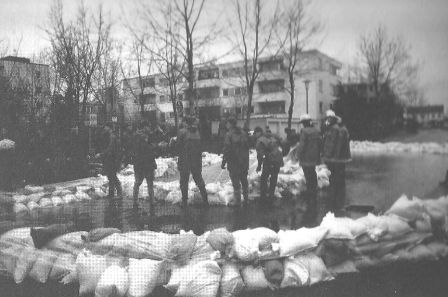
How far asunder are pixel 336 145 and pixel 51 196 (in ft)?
13.7

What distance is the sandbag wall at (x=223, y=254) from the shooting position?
2746 mm

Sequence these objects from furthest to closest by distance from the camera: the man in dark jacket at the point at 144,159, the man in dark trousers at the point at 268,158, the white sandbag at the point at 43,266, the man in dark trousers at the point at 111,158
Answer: the man in dark trousers at the point at 268,158 → the man in dark trousers at the point at 111,158 → the man in dark jacket at the point at 144,159 → the white sandbag at the point at 43,266

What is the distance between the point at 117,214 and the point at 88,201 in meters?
1.10

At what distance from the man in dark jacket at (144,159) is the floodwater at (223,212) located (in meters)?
0.31

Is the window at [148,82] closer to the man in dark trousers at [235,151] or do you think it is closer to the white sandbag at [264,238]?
the man in dark trousers at [235,151]

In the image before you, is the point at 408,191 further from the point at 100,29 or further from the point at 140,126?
the point at 100,29

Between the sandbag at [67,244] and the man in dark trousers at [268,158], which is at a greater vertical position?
the man in dark trousers at [268,158]

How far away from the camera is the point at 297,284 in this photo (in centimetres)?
281

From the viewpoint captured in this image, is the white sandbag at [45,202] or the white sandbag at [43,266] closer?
the white sandbag at [43,266]

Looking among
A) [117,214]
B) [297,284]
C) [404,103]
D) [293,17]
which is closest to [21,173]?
[117,214]

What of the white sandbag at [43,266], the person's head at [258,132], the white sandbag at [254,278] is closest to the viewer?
the white sandbag at [254,278]

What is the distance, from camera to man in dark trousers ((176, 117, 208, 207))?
463 cm

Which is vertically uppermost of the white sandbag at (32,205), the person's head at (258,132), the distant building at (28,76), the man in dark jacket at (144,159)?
the distant building at (28,76)

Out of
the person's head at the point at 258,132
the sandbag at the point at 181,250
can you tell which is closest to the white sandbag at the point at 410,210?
the sandbag at the point at 181,250
